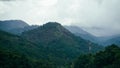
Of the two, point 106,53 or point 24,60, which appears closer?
point 106,53

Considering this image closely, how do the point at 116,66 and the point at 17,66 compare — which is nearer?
the point at 116,66

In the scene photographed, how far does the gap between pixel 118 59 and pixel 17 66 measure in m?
68.4

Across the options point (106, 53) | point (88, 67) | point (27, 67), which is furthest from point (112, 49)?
point (27, 67)

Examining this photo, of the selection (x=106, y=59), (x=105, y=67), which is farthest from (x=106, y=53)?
(x=105, y=67)

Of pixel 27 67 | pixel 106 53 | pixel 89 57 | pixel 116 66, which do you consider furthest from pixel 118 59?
pixel 27 67

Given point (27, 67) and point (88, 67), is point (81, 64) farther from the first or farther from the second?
point (27, 67)

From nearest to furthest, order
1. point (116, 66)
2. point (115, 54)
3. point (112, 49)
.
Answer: point (116, 66)
point (115, 54)
point (112, 49)

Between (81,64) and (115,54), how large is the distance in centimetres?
3323

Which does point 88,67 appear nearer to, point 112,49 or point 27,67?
point 112,49

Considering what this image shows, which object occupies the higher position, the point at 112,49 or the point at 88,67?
the point at 112,49

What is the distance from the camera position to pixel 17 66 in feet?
615

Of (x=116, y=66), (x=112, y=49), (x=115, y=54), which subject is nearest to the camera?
(x=116, y=66)

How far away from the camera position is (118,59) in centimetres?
16062

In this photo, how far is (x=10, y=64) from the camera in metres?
186
